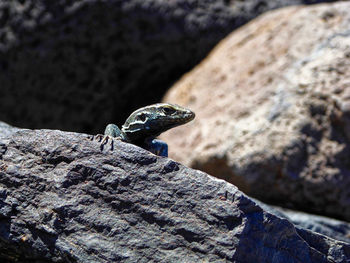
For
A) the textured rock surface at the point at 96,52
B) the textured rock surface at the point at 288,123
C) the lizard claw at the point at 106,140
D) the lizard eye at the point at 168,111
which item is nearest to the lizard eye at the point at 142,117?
the lizard eye at the point at 168,111

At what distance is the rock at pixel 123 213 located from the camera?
3793 mm

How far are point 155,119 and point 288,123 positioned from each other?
8.94 feet

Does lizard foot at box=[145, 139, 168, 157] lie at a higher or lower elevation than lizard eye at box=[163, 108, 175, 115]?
lower

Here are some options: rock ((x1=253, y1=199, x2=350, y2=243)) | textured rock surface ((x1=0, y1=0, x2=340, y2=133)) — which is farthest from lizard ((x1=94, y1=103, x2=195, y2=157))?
textured rock surface ((x1=0, y1=0, x2=340, y2=133))

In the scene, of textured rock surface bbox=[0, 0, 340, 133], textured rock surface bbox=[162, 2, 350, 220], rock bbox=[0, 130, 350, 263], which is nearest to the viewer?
rock bbox=[0, 130, 350, 263]

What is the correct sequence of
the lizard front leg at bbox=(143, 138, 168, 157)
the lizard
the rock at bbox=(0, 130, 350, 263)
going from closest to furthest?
the rock at bbox=(0, 130, 350, 263), the lizard, the lizard front leg at bbox=(143, 138, 168, 157)

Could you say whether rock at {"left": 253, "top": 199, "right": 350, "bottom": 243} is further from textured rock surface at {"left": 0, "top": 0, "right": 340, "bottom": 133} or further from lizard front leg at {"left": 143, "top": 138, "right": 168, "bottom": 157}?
textured rock surface at {"left": 0, "top": 0, "right": 340, "bottom": 133}

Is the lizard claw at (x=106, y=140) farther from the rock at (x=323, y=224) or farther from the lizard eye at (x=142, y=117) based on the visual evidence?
the rock at (x=323, y=224)

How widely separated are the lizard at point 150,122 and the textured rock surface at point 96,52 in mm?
3875

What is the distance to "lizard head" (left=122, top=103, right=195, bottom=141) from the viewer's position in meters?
4.56

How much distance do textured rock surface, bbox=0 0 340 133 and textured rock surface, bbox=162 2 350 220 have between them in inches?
47.1

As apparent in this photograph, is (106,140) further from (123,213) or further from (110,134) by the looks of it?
(123,213)

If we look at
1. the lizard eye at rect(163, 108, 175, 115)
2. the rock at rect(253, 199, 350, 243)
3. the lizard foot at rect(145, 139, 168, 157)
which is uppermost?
the lizard eye at rect(163, 108, 175, 115)

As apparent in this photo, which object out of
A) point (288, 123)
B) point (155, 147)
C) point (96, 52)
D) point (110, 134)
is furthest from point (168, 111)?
point (96, 52)
